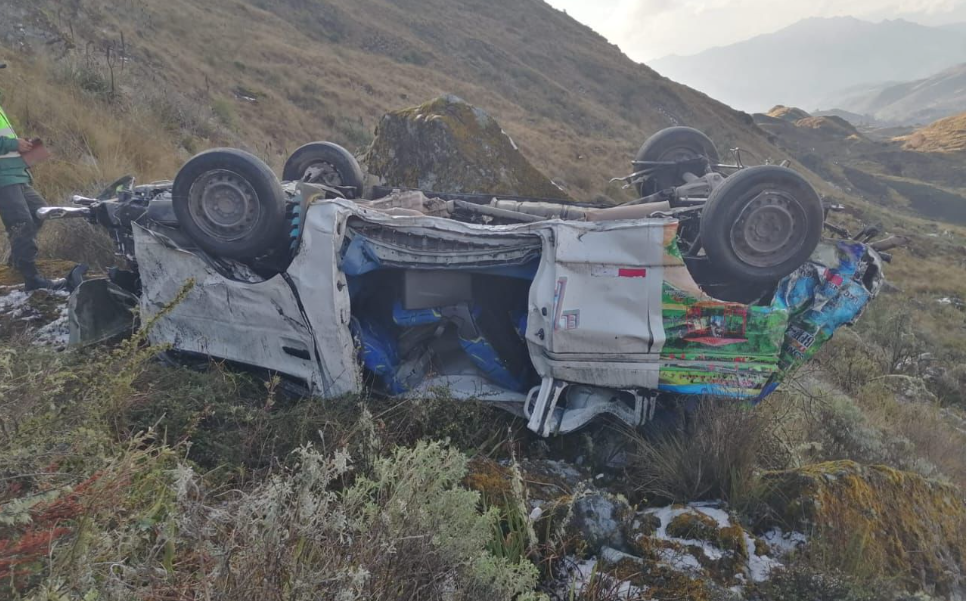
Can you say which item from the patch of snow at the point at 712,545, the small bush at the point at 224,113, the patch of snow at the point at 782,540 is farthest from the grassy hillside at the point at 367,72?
the patch of snow at the point at 782,540

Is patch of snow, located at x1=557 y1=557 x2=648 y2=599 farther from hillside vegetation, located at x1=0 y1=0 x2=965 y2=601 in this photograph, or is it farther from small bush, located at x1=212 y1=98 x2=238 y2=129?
small bush, located at x1=212 y1=98 x2=238 y2=129

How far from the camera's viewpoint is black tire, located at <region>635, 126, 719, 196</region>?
468 centimetres

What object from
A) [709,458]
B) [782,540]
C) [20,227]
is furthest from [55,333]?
[782,540]

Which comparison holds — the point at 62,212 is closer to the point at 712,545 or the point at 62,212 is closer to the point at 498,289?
the point at 498,289

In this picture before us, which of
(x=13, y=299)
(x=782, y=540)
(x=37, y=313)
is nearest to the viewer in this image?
(x=782, y=540)

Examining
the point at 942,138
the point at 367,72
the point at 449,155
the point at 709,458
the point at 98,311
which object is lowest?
the point at 709,458

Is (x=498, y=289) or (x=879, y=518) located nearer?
(x=879, y=518)

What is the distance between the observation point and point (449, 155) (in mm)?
7156

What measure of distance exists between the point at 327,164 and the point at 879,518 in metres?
4.38

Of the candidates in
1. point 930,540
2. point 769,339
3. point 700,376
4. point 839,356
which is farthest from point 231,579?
point 839,356

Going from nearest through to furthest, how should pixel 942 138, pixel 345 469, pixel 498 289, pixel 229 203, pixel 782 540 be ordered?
pixel 345 469
pixel 782 540
pixel 229 203
pixel 498 289
pixel 942 138

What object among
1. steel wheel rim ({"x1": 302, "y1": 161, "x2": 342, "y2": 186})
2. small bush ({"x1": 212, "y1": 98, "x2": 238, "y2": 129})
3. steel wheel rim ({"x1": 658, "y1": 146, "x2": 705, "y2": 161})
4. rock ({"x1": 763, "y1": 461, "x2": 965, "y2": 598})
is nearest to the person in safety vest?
steel wheel rim ({"x1": 302, "y1": 161, "x2": 342, "y2": 186})

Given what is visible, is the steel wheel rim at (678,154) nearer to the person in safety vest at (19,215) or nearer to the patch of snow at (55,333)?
the patch of snow at (55,333)

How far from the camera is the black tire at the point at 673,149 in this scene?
4684mm
